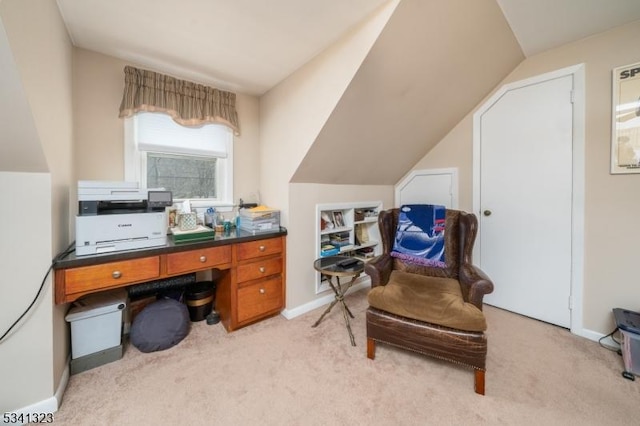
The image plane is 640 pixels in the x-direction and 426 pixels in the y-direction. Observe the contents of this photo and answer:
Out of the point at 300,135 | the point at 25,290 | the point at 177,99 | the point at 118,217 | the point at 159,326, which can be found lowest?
the point at 159,326

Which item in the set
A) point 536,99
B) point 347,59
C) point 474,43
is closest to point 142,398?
point 347,59

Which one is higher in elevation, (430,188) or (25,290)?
(430,188)

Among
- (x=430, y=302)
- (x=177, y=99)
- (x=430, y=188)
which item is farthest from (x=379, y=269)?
(x=177, y=99)

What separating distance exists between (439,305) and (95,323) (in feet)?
7.52

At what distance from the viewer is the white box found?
152cm

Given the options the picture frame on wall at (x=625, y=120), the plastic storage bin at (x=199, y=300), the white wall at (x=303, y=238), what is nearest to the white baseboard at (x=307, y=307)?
the white wall at (x=303, y=238)

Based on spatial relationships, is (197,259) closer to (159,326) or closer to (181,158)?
(159,326)

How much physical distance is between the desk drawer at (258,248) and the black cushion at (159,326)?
0.63m

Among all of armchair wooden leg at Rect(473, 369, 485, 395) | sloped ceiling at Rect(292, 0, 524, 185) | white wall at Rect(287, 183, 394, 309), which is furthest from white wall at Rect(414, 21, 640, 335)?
white wall at Rect(287, 183, 394, 309)

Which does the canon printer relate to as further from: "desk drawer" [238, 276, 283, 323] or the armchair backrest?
the armchair backrest

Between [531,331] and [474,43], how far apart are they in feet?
7.97

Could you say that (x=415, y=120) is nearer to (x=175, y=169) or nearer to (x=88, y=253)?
(x=175, y=169)

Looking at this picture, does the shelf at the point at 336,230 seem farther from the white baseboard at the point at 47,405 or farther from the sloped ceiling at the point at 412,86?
the white baseboard at the point at 47,405

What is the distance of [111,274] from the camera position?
1.46 m
